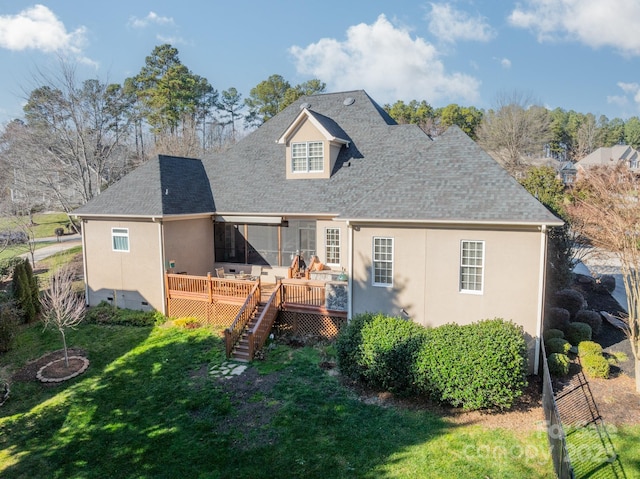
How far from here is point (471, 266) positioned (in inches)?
492

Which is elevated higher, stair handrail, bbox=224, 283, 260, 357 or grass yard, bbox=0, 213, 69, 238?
grass yard, bbox=0, 213, 69, 238

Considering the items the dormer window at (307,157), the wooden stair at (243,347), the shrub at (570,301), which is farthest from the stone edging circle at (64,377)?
the shrub at (570,301)

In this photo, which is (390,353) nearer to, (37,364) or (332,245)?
(332,245)

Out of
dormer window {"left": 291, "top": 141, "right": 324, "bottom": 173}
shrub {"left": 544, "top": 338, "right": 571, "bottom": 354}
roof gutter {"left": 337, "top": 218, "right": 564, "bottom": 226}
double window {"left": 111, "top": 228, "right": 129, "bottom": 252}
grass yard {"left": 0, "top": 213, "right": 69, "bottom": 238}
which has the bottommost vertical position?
shrub {"left": 544, "top": 338, "right": 571, "bottom": 354}

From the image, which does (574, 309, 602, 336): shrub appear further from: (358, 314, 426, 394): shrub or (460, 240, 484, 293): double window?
(358, 314, 426, 394): shrub

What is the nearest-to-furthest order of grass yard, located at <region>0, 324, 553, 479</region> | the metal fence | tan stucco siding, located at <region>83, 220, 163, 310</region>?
1. the metal fence
2. grass yard, located at <region>0, 324, 553, 479</region>
3. tan stucco siding, located at <region>83, 220, 163, 310</region>

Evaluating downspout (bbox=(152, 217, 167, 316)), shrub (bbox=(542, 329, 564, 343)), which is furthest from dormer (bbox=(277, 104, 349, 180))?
shrub (bbox=(542, 329, 564, 343))

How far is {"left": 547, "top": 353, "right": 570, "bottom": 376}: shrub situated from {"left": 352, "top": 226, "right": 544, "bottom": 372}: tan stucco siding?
82cm

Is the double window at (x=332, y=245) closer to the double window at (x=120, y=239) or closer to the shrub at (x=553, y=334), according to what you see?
the shrub at (x=553, y=334)

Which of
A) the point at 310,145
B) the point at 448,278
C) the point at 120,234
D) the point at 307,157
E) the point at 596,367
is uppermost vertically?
the point at 310,145

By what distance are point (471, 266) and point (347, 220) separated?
4145mm

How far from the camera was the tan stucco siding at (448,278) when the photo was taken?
39.0 ft

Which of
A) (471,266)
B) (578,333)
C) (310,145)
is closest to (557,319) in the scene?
(578,333)

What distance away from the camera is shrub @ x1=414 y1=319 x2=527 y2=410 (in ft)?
31.7
